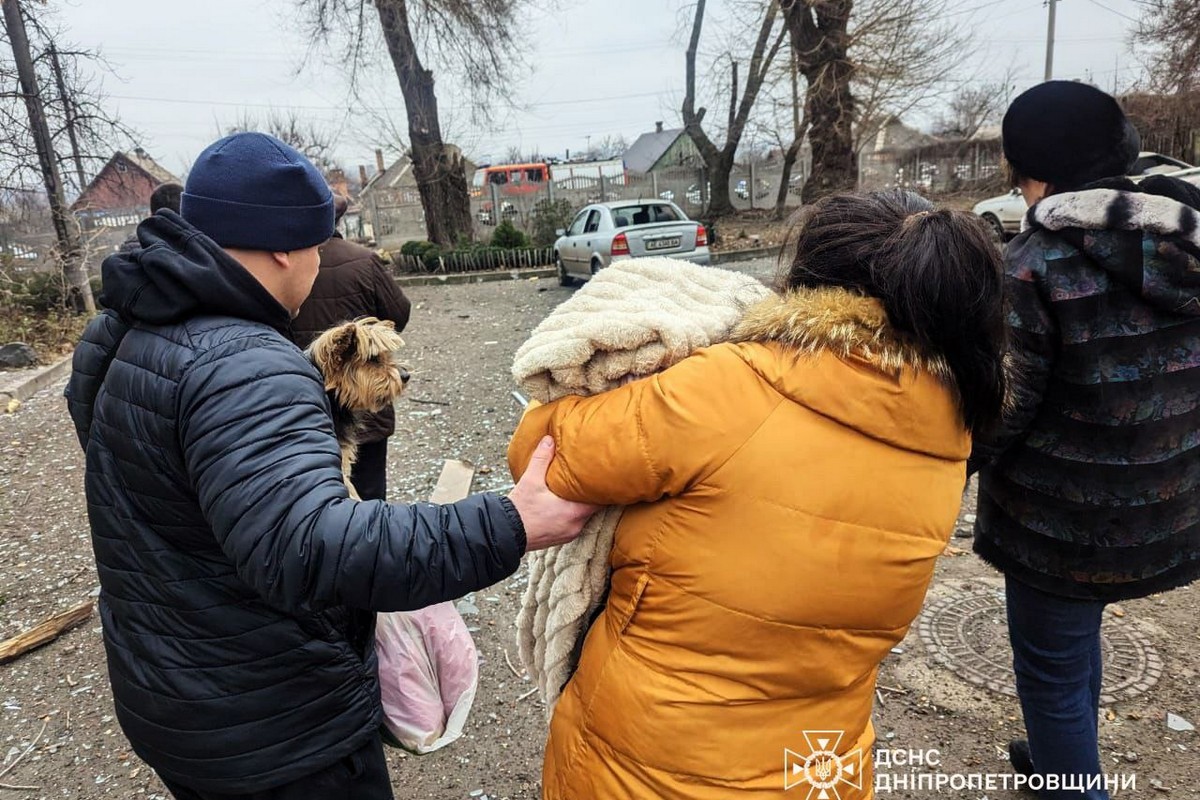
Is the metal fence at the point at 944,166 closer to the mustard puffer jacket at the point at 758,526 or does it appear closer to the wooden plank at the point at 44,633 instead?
the wooden plank at the point at 44,633

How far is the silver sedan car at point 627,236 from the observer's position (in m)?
12.9

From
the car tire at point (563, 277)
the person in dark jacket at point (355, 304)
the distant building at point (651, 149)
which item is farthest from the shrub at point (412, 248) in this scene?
the distant building at point (651, 149)

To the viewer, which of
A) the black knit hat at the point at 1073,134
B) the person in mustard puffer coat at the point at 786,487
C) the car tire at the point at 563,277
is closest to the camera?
the person in mustard puffer coat at the point at 786,487

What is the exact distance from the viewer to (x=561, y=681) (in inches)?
63.1

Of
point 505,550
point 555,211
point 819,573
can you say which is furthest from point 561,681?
point 555,211

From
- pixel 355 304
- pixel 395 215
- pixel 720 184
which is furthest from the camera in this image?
pixel 720 184

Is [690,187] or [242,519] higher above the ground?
[690,187]

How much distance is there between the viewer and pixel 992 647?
3338 millimetres

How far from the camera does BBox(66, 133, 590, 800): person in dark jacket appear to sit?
44.6 inches

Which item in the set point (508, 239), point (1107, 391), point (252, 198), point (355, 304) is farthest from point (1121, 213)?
point (508, 239)

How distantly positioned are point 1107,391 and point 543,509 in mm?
1647

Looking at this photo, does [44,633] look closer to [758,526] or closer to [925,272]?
[758,526]

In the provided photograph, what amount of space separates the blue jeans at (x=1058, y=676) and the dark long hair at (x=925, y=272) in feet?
3.65

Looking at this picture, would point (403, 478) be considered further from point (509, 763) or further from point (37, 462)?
point (37, 462)
